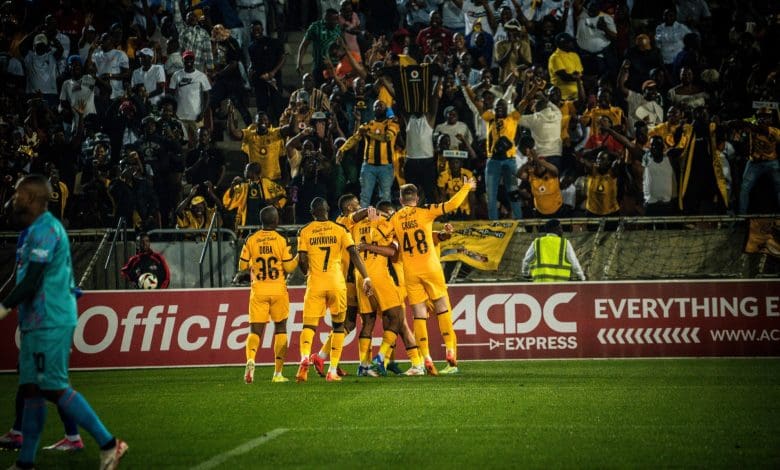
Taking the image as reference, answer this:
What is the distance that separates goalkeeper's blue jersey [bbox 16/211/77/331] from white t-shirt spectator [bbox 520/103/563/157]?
1440cm

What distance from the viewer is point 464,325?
19.1m

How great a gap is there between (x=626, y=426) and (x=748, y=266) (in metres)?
10.6

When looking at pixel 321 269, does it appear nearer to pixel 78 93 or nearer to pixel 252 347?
pixel 252 347

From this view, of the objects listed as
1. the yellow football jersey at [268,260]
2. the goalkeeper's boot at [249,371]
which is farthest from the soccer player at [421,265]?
the goalkeeper's boot at [249,371]

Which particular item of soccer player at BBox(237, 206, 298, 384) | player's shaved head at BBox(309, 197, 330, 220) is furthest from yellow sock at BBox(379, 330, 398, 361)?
player's shaved head at BBox(309, 197, 330, 220)

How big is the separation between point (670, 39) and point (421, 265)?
1015 cm

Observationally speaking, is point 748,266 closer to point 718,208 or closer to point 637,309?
point 718,208

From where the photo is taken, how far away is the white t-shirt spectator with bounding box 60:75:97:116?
2441 cm

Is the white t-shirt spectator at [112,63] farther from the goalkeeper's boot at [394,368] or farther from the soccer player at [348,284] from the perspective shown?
the goalkeeper's boot at [394,368]

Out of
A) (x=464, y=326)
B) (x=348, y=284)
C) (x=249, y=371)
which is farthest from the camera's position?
(x=464, y=326)

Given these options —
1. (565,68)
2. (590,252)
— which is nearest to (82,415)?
(590,252)

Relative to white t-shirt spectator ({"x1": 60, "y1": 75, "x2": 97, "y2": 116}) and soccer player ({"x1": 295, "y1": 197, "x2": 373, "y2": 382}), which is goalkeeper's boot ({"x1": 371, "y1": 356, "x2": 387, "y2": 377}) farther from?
white t-shirt spectator ({"x1": 60, "y1": 75, "x2": 97, "y2": 116})

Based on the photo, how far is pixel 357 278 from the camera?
16.3 meters

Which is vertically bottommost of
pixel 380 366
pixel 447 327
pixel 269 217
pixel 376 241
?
pixel 380 366
